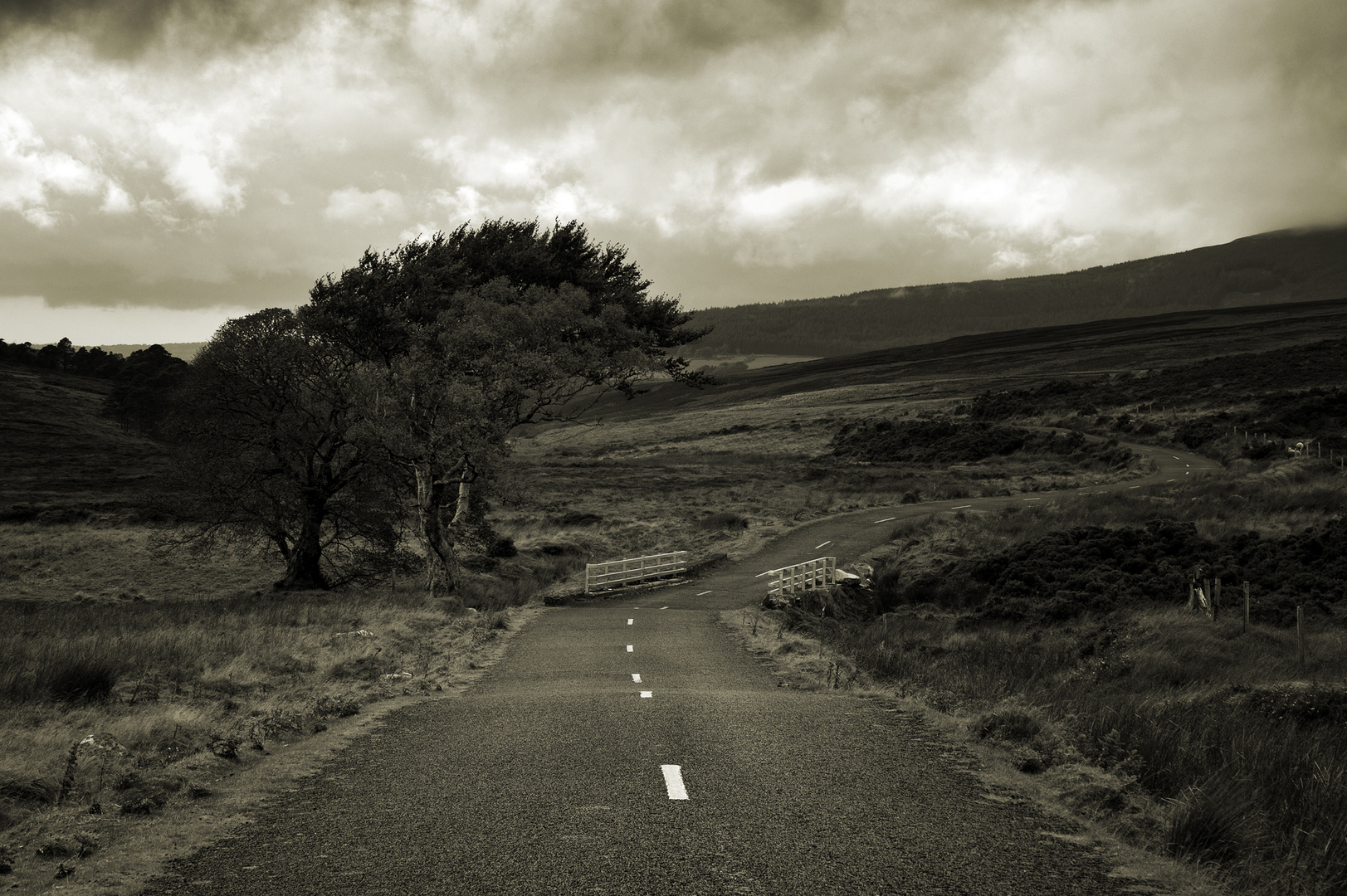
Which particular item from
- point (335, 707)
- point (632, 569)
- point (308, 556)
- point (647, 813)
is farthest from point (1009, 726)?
point (308, 556)

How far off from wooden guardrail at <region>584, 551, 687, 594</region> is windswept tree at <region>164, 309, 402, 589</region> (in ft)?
27.6

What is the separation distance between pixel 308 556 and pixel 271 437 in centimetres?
462

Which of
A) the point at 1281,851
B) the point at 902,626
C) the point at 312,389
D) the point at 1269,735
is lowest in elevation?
the point at 902,626

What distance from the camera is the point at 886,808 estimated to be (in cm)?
727

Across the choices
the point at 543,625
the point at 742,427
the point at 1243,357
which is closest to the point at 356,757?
the point at 543,625

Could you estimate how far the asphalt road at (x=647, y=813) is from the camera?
5824 millimetres

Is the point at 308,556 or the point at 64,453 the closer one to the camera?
the point at 308,556

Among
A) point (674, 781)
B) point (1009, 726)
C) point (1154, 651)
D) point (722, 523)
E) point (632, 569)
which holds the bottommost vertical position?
point (722, 523)

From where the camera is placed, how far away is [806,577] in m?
29.3

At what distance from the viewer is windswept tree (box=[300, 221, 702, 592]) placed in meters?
26.8

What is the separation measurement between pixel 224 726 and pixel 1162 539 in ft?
97.8

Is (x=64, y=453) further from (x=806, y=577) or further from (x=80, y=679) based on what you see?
(x=80, y=679)

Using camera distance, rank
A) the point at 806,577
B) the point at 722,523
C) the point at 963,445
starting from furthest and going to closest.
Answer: the point at 963,445 < the point at 722,523 < the point at 806,577

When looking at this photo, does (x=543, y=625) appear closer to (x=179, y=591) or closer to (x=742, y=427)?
(x=179, y=591)
